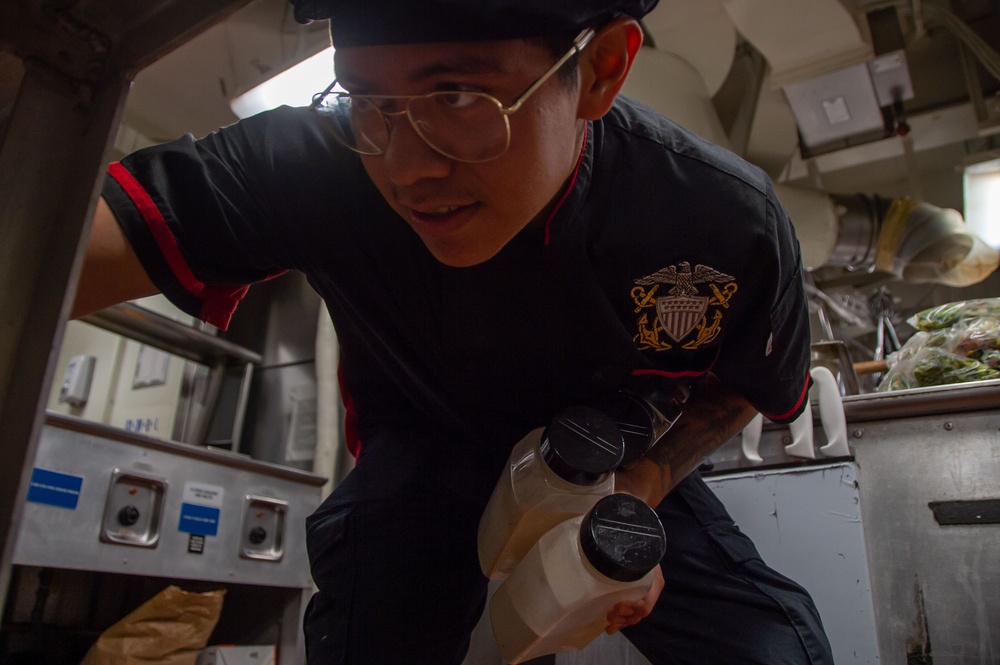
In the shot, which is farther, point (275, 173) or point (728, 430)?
point (728, 430)

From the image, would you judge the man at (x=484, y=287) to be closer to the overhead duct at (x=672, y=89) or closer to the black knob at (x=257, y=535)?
the black knob at (x=257, y=535)

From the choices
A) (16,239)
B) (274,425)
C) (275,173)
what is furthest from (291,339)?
(16,239)

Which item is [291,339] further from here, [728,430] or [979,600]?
[979,600]

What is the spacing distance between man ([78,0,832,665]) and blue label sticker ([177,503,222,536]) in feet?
3.11

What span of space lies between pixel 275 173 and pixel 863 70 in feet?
7.04

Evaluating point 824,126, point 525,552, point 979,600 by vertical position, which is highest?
point 824,126

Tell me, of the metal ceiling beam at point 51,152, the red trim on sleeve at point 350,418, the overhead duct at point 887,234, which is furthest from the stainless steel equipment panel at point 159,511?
the overhead duct at point 887,234

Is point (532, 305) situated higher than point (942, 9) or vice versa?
point (942, 9)

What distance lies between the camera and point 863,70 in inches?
93.2

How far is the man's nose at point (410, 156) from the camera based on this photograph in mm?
712

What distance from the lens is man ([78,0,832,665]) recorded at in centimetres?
77

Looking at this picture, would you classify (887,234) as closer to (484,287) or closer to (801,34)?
(801,34)

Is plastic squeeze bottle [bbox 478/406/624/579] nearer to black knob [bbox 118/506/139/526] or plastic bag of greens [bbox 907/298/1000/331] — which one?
black knob [bbox 118/506/139/526]

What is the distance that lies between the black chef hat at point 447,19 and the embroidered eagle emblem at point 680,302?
1.14 ft
